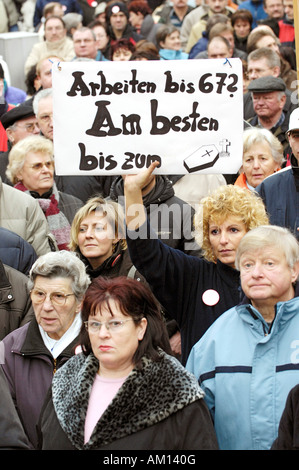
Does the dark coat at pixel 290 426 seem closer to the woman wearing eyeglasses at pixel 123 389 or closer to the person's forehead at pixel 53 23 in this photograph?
the woman wearing eyeglasses at pixel 123 389

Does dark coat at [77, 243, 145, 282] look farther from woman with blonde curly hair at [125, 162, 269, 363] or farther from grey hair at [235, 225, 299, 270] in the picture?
grey hair at [235, 225, 299, 270]

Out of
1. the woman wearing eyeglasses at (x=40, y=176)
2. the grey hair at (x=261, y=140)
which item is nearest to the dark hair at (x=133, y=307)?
the woman wearing eyeglasses at (x=40, y=176)

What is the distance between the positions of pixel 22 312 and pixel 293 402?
6.59 feet

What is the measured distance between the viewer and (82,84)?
4.59m

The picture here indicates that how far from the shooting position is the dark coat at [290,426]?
3396 mm

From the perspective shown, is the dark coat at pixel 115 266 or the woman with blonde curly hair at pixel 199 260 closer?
the woman with blonde curly hair at pixel 199 260

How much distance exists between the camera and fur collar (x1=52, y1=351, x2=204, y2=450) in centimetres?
349

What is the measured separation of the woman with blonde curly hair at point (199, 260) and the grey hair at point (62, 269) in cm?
48

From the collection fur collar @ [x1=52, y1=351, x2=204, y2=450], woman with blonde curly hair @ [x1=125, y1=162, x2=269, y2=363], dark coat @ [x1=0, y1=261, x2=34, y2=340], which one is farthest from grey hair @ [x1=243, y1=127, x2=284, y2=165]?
fur collar @ [x1=52, y1=351, x2=204, y2=450]

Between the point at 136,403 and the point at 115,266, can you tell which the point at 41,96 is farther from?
the point at 136,403

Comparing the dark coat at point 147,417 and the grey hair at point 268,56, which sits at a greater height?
the grey hair at point 268,56

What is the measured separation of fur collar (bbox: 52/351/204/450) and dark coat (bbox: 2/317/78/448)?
0.79 meters

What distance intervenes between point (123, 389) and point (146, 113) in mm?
1564

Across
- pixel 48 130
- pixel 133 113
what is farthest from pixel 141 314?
pixel 48 130
